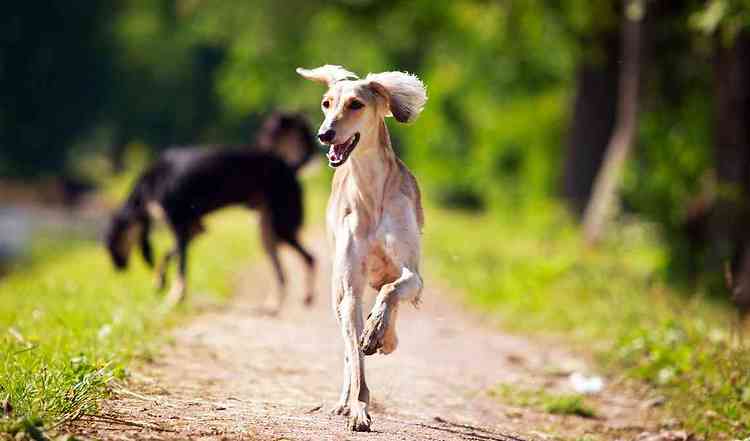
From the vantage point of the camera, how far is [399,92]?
6.25m

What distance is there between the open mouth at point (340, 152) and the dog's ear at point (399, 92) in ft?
1.10

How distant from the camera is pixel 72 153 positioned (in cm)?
5556

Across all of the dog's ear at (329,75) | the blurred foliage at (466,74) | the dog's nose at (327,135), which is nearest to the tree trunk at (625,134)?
the blurred foliage at (466,74)

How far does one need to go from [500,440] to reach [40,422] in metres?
2.52

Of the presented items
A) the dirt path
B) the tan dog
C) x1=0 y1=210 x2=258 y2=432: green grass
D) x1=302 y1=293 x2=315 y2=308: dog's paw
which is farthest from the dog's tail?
the tan dog

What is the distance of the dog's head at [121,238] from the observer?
1213 centimetres

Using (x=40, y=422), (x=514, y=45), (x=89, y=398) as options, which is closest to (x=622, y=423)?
(x=89, y=398)

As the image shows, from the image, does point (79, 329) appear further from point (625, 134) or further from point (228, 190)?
point (625, 134)

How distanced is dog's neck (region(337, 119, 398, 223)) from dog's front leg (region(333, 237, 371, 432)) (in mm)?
229

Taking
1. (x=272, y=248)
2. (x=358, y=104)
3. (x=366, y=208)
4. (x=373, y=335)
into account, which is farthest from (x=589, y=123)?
(x=373, y=335)

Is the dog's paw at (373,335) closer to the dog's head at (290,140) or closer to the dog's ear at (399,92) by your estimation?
the dog's ear at (399,92)

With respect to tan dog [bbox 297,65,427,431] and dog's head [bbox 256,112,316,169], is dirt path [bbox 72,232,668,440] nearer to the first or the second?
tan dog [bbox 297,65,427,431]

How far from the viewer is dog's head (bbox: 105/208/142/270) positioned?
1213 cm

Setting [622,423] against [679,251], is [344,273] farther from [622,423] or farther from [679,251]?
[679,251]
